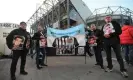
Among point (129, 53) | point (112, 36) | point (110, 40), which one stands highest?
point (112, 36)

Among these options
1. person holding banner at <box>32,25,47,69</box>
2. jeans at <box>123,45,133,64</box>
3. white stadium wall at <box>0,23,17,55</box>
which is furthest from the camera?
white stadium wall at <box>0,23,17,55</box>

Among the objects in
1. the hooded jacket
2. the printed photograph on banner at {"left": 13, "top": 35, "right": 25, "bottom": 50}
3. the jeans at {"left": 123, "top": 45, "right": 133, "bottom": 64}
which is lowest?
A: the jeans at {"left": 123, "top": 45, "right": 133, "bottom": 64}

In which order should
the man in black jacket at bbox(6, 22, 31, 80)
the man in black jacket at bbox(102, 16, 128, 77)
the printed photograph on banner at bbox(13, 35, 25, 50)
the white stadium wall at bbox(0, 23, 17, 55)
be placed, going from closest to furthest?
the man in black jacket at bbox(6, 22, 31, 80) < the printed photograph on banner at bbox(13, 35, 25, 50) < the man in black jacket at bbox(102, 16, 128, 77) < the white stadium wall at bbox(0, 23, 17, 55)

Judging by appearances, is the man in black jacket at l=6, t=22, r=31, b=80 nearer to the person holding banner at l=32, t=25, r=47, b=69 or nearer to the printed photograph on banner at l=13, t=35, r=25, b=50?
the printed photograph on banner at l=13, t=35, r=25, b=50

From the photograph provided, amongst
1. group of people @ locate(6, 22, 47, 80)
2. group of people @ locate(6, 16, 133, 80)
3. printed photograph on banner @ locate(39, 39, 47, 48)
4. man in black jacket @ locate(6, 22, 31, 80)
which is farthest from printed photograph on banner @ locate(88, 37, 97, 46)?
man in black jacket @ locate(6, 22, 31, 80)

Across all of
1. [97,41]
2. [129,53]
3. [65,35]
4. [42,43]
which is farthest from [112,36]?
[42,43]

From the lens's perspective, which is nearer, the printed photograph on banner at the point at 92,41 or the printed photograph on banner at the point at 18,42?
the printed photograph on banner at the point at 18,42

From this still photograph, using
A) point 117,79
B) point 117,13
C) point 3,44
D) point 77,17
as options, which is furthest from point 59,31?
point 77,17

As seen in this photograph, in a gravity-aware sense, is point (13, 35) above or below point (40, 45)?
above

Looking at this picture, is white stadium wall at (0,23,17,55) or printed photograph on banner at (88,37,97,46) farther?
white stadium wall at (0,23,17,55)

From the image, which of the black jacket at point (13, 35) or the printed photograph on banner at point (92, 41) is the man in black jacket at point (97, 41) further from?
the black jacket at point (13, 35)

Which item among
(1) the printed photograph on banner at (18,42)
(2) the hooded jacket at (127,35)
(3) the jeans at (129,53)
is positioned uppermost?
(2) the hooded jacket at (127,35)

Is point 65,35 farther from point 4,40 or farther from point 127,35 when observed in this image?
point 4,40

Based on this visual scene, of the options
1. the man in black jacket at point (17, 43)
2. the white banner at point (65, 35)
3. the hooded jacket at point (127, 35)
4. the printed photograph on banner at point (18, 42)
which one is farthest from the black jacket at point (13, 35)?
the hooded jacket at point (127, 35)
